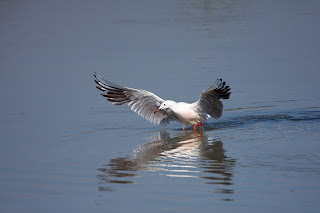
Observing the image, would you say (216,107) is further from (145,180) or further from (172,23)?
(172,23)

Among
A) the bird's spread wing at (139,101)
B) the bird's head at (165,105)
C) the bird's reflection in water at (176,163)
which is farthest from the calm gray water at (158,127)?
the bird's head at (165,105)

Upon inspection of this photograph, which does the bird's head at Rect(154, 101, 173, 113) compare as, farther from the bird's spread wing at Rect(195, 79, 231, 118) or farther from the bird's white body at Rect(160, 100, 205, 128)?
the bird's spread wing at Rect(195, 79, 231, 118)

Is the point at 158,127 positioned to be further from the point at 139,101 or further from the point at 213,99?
the point at 213,99

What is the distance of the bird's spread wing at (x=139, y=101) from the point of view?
11960 millimetres

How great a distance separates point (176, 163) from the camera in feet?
29.1

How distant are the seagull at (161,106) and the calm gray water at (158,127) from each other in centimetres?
26

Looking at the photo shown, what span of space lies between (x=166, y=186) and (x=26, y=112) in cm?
589

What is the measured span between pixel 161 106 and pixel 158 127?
2.43 ft

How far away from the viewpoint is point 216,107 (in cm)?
1123

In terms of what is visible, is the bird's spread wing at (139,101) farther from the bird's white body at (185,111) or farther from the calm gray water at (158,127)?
the bird's white body at (185,111)

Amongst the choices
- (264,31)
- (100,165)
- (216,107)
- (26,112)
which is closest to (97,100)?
(26,112)

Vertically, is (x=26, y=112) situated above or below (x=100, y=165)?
above

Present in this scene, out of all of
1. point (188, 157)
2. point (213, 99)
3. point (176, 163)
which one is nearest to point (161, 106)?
point (213, 99)

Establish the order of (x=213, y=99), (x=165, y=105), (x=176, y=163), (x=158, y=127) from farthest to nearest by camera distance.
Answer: (x=158, y=127) → (x=165, y=105) → (x=213, y=99) → (x=176, y=163)
